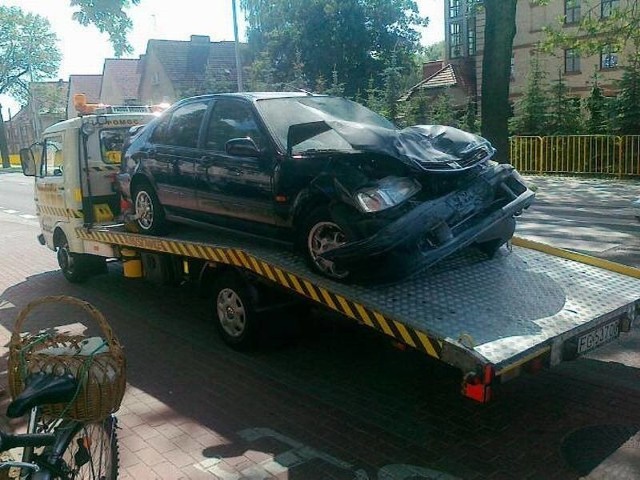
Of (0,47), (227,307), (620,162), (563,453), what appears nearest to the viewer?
(563,453)

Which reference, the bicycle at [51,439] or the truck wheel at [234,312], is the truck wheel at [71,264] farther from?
the bicycle at [51,439]

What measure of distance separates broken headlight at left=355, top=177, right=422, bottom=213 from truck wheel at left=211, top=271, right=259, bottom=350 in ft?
5.17

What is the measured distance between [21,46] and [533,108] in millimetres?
55756

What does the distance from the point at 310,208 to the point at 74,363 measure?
2.71 meters

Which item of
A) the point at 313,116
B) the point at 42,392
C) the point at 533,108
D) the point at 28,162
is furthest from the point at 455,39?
the point at 42,392

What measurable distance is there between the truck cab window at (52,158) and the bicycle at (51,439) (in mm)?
6702

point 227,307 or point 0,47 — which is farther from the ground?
point 0,47

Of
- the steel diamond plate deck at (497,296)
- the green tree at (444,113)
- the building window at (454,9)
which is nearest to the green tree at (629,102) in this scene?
the green tree at (444,113)

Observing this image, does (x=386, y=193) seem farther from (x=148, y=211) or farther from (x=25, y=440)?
(x=148, y=211)

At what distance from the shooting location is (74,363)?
292 cm

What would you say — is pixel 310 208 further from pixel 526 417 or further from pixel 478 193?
pixel 526 417

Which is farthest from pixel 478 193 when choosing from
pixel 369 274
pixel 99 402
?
pixel 99 402

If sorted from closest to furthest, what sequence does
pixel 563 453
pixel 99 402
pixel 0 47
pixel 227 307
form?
pixel 99 402 < pixel 563 453 < pixel 227 307 < pixel 0 47

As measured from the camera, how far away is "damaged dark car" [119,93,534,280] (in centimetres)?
476
